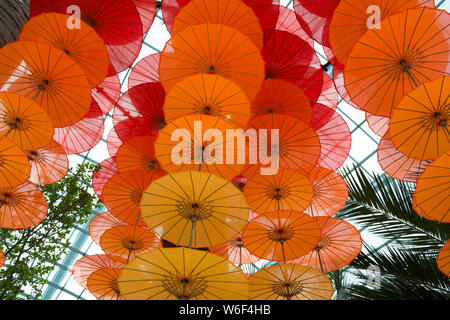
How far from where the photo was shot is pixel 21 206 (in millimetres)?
5621

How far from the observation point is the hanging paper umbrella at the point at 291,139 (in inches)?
197

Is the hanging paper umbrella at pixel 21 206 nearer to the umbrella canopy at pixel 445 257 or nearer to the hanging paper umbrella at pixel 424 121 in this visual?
the hanging paper umbrella at pixel 424 121

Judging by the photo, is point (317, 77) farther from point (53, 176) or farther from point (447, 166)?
point (53, 176)

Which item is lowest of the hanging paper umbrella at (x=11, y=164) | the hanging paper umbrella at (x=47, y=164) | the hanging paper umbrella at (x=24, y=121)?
the hanging paper umbrella at (x=11, y=164)

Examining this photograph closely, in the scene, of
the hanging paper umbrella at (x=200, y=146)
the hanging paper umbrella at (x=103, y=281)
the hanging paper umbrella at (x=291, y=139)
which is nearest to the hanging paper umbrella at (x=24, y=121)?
the hanging paper umbrella at (x=200, y=146)

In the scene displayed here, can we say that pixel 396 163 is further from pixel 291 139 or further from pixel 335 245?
pixel 335 245

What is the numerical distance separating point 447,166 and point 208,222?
257cm

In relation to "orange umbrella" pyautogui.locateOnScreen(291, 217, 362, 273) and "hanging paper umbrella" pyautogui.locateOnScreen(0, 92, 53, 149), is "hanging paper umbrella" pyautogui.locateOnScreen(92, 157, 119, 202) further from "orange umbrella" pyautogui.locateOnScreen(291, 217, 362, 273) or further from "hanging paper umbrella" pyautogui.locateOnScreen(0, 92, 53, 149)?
"orange umbrella" pyautogui.locateOnScreen(291, 217, 362, 273)

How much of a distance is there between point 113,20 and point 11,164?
2532 millimetres

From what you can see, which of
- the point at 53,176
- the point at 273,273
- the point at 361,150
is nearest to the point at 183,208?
the point at 273,273

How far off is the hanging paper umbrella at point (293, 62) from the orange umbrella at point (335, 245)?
2.24m

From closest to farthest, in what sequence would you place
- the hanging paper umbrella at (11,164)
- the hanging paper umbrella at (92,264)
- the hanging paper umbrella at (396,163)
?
the hanging paper umbrella at (11,164) → the hanging paper umbrella at (396,163) → the hanging paper umbrella at (92,264)

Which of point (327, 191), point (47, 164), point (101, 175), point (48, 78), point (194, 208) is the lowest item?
point (194, 208)

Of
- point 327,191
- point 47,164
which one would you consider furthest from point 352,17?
point 47,164
